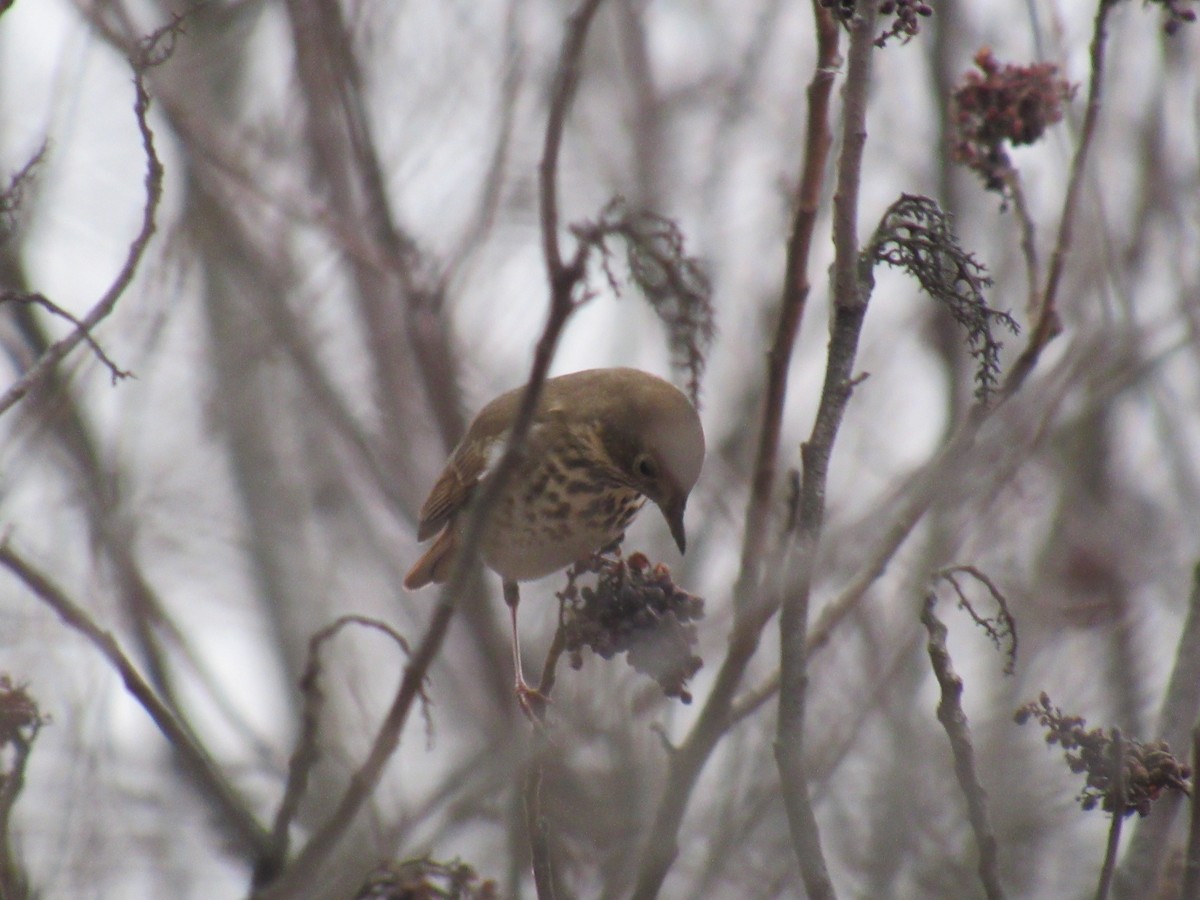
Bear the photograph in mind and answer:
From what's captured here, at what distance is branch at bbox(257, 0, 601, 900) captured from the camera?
6.40ft

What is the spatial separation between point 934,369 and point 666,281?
6116 millimetres

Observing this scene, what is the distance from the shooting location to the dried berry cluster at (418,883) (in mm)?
2457

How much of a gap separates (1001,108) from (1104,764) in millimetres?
1687

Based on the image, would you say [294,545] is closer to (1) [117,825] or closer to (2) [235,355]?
(2) [235,355]

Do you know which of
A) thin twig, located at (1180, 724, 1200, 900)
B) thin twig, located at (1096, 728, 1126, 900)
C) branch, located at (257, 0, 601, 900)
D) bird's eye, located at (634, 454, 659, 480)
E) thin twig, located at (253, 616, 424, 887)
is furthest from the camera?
bird's eye, located at (634, 454, 659, 480)

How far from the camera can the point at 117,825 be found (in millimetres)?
6676

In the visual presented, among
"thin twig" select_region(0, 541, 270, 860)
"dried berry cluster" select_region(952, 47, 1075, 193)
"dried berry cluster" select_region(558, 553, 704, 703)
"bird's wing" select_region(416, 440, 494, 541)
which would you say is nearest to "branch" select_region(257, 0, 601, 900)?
"thin twig" select_region(0, 541, 270, 860)

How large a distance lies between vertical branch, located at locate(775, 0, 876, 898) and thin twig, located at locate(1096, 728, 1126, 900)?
0.44 m

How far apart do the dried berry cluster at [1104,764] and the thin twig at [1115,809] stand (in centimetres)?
9

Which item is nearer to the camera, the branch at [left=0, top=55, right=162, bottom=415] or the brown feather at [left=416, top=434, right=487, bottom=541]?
the branch at [left=0, top=55, right=162, bottom=415]

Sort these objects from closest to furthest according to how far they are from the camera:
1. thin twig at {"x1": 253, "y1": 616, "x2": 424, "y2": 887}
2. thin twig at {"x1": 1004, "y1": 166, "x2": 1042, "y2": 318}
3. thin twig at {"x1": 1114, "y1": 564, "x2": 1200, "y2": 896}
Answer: thin twig at {"x1": 253, "y1": 616, "x2": 424, "y2": 887} < thin twig at {"x1": 1114, "y1": 564, "x2": 1200, "y2": 896} < thin twig at {"x1": 1004, "y1": 166, "x2": 1042, "y2": 318}

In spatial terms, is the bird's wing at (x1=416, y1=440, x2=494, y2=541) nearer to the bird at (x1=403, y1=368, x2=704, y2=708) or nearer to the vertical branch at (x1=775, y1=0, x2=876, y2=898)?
the bird at (x1=403, y1=368, x2=704, y2=708)

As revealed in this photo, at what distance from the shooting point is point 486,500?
205 centimetres

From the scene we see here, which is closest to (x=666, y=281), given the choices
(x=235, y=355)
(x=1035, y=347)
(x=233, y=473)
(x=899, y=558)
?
(x=1035, y=347)
